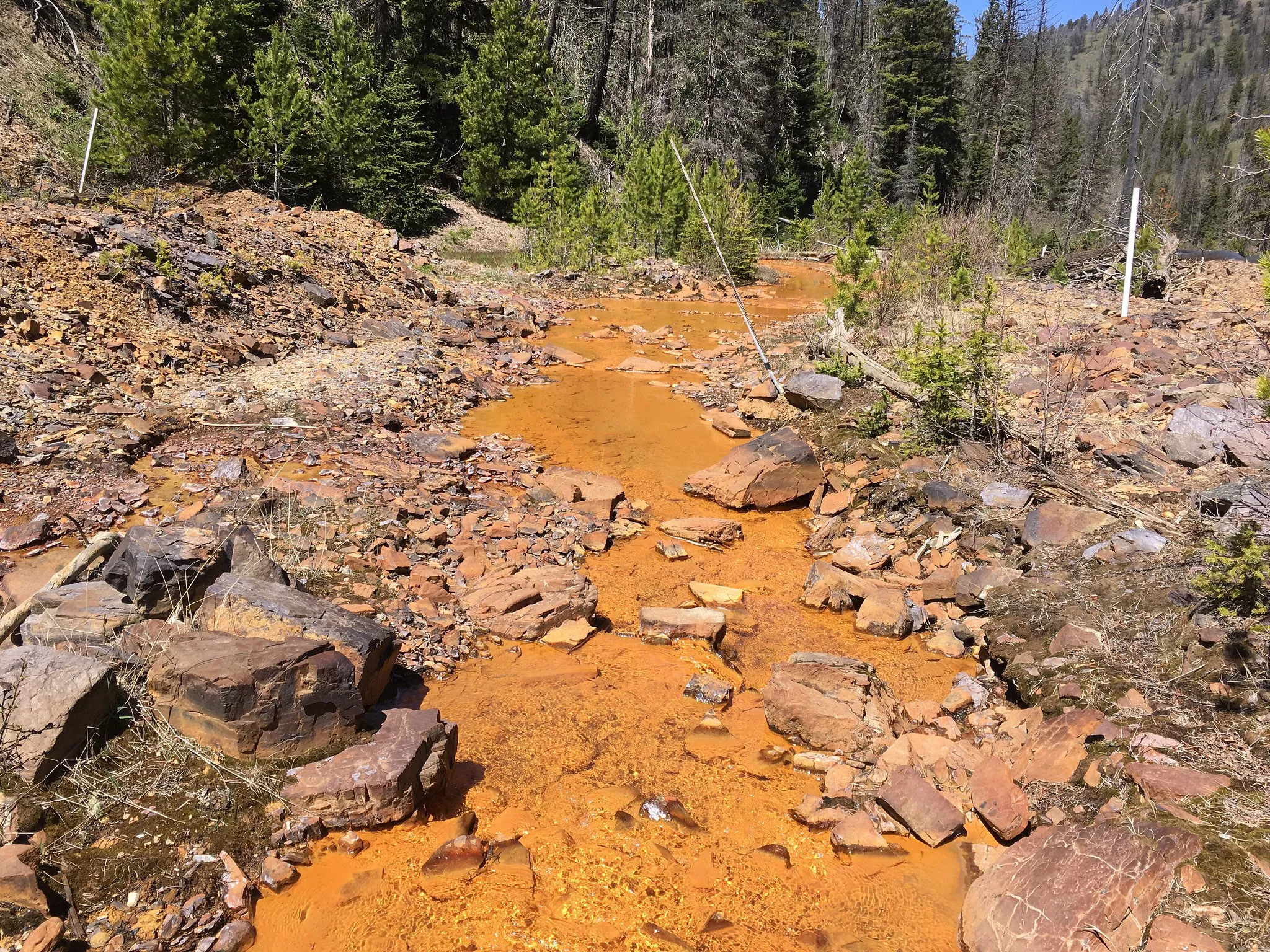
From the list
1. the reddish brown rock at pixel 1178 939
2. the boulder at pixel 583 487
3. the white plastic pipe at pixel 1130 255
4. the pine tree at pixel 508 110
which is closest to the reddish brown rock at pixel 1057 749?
the reddish brown rock at pixel 1178 939

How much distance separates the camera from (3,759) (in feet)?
10.4

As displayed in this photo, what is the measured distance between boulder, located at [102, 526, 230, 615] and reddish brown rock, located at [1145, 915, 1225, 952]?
15.2 feet

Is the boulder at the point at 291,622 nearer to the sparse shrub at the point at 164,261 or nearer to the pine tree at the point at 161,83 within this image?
the sparse shrub at the point at 164,261

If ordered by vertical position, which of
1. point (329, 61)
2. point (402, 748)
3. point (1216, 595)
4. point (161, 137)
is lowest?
point (402, 748)

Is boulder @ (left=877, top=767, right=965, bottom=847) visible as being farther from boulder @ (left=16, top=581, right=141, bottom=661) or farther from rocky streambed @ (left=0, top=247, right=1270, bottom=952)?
boulder @ (left=16, top=581, right=141, bottom=661)

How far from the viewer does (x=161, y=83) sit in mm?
16953

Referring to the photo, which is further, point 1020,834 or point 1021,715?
point 1021,715

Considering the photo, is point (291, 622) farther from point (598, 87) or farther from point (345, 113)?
point (598, 87)

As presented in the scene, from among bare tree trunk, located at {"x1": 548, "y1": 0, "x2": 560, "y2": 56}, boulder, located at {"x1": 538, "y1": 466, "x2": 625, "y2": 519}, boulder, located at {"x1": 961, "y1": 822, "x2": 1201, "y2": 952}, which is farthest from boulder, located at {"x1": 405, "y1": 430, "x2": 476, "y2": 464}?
bare tree trunk, located at {"x1": 548, "y1": 0, "x2": 560, "y2": 56}

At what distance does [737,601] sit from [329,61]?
21827 mm

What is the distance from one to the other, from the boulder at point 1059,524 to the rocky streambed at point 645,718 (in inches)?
1.2

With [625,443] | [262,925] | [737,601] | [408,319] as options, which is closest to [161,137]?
[408,319]

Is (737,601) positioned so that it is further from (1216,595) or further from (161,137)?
(161,137)

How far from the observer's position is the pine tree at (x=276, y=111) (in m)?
19.1
